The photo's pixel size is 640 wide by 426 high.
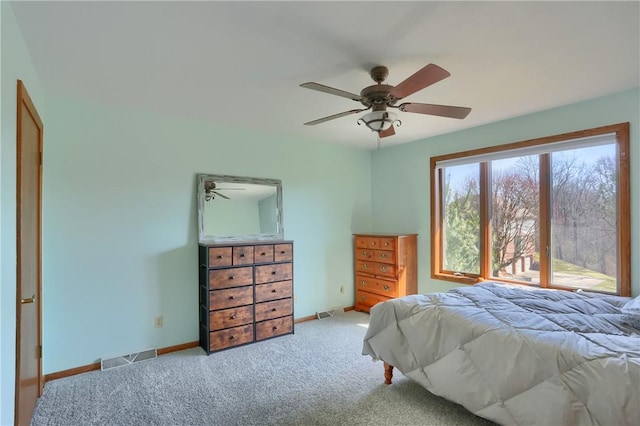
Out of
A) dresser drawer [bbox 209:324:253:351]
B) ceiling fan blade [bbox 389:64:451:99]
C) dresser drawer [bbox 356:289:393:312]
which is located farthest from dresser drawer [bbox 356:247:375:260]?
ceiling fan blade [bbox 389:64:451:99]

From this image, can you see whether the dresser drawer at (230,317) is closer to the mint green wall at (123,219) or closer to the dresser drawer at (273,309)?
the dresser drawer at (273,309)

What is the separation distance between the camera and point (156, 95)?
8.96 ft

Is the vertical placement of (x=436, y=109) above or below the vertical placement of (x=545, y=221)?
above

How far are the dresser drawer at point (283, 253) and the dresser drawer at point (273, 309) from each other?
0.46m

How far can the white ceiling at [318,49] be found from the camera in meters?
1.64

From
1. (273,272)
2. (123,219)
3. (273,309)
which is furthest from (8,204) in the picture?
(273,309)

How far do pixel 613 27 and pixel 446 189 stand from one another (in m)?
2.47

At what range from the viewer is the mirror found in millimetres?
3469

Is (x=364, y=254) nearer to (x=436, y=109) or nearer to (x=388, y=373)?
(x=388, y=373)

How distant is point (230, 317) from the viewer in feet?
10.8

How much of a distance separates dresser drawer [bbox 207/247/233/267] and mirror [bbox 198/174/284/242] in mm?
286

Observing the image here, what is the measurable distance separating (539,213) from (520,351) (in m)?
2.10

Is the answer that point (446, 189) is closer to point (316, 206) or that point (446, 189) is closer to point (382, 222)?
point (382, 222)

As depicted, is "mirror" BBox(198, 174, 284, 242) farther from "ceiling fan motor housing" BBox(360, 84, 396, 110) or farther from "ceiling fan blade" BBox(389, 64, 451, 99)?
"ceiling fan blade" BBox(389, 64, 451, 99)
